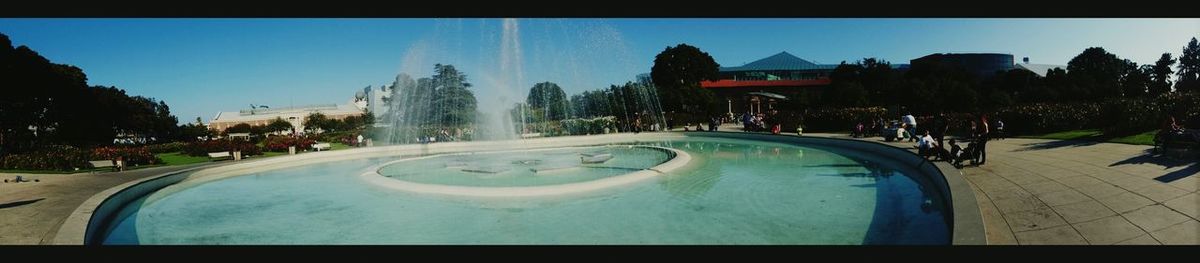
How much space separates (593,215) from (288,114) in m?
133

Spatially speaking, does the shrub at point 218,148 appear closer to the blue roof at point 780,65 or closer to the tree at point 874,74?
the tree at point 874,74

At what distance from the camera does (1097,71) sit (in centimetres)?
6106

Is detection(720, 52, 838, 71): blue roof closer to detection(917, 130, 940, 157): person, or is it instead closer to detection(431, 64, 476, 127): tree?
detection(431, 64, 476, 127): tree

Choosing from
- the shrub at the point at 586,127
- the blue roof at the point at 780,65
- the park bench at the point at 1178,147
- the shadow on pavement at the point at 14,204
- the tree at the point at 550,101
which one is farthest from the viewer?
the blue roof at the point at 780,65

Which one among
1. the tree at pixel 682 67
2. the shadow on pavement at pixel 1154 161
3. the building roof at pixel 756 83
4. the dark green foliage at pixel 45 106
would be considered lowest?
the shadow on pavement at pixel 1154 161

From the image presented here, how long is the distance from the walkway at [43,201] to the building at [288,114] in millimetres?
106822

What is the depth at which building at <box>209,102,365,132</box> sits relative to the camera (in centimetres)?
11225

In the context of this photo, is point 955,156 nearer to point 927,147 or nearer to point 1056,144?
point 927,147

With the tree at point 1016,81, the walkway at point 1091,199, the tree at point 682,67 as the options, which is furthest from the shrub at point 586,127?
the tree at point 1016,81

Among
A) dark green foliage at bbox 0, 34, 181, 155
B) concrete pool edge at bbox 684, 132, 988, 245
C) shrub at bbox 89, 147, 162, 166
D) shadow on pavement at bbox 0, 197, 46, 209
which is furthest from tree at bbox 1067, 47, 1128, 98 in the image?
dark green foliage at bbox 0, 34, 181, 155

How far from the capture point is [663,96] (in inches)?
2057

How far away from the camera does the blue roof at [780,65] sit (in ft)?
334

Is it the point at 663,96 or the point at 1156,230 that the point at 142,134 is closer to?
the point at 663,96
